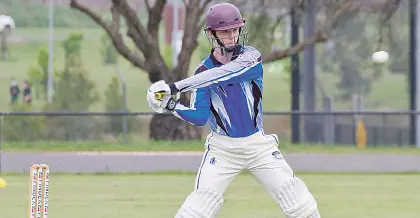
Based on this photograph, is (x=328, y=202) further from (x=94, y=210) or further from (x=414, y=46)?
(x=414, y=46)

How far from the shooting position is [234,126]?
8.79 meters

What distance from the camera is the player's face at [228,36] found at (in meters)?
8.71

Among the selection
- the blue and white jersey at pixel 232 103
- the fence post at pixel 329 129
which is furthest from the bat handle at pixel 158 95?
the fence post at pixel 329 129

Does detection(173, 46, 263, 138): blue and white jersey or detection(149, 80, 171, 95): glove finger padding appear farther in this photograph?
detection(173, 46, 263, 138): blue and white jersey

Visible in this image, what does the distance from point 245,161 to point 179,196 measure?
6466 millimetres

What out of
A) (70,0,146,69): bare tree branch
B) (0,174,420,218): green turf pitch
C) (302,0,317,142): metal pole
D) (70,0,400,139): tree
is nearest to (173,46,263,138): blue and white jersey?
(0,174,420,218): green turf pitch

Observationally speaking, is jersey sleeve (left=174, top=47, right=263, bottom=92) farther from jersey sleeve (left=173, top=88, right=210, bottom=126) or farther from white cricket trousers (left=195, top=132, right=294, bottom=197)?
white cricket trousers (left=195, top=132, right=294, bottom=197)

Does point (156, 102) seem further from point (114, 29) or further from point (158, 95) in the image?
point (114, 29)

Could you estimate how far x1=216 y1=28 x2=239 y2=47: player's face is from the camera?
8711 millimetres

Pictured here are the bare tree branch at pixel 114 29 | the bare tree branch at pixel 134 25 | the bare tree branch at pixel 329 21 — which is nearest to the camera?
the bare tree branch at pixel 134 25

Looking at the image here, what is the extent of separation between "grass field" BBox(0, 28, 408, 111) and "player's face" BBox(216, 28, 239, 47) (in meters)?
27.4

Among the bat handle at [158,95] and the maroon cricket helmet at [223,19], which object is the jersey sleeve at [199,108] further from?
the bat handle at [158,95]

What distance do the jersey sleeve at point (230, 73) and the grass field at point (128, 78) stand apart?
89.7ft

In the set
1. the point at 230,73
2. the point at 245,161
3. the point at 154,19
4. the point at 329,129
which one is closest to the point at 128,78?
the point at 329,129
